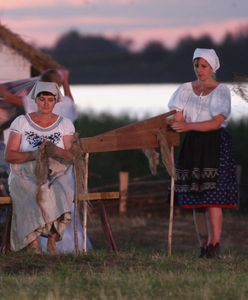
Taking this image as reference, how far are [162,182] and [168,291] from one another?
14417 millimetres

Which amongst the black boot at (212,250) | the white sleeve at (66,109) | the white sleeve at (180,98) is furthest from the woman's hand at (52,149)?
the white sleeve at (66,109)

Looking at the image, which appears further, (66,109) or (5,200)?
(66,109)

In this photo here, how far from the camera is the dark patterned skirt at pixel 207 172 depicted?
12.2 metres

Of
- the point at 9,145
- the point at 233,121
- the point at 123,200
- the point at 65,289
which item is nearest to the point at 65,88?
the point at 9,145

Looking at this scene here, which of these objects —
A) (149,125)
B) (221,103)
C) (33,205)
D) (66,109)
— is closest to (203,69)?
(221,103)

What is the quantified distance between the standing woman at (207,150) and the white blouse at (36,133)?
101cm

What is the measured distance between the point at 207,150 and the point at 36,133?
1.52 metres

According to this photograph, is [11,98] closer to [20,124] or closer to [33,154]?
[20,124]

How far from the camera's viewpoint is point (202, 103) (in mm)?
12227

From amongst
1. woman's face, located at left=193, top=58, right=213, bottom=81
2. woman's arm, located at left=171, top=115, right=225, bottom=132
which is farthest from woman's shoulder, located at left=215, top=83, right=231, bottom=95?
woman's arm, located at left=171, top=115, right=225, bottom=132

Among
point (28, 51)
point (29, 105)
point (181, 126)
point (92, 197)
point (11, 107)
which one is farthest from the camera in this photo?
point (28, 51)

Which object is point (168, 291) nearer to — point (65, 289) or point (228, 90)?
point (65, 289)

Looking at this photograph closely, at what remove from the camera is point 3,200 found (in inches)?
480

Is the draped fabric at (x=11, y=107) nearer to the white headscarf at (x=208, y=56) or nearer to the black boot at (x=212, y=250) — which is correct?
the white headscarf at (x=208, y=56)
